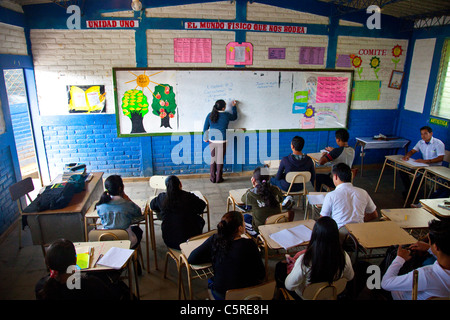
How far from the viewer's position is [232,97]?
5898 millimetres

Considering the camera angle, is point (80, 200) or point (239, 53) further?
point (239, 53)

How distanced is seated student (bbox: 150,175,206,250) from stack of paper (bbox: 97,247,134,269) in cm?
49

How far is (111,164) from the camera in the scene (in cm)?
584

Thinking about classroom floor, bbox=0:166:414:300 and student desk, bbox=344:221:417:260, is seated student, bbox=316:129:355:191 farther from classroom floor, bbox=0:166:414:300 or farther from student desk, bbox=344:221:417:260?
student desk, bbox=344:221:417:260

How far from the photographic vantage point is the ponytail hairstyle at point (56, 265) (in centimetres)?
183

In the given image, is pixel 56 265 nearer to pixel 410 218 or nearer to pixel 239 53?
pixel 410 218

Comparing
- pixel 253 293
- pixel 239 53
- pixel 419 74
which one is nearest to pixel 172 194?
pixel 253 293

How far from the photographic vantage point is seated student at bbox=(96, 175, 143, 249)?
301 cm

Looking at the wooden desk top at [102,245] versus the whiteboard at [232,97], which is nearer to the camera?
the wooden desk top at [102,245]

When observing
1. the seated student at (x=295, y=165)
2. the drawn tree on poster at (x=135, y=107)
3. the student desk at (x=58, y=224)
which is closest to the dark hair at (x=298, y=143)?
the seated student at (x=295, y=165)

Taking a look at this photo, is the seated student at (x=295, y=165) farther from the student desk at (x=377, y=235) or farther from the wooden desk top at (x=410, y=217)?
the student desk at (x=377, y=235)

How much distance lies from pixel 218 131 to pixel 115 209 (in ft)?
9.77

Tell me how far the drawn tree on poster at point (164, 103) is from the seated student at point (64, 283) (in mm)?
4004

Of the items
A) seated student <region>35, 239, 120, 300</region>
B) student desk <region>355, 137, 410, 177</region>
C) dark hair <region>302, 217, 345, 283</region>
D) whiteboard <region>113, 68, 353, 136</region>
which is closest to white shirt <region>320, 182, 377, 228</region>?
dark hair <region>302, 217, 345, 283</region>
